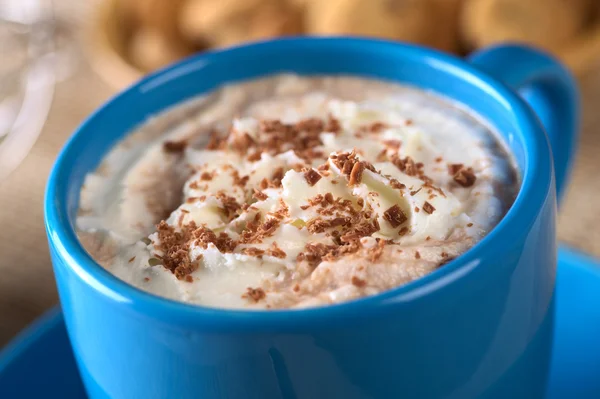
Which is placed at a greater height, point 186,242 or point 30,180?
point 186,242

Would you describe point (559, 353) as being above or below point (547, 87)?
below

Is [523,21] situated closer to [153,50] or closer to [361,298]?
[153,50]

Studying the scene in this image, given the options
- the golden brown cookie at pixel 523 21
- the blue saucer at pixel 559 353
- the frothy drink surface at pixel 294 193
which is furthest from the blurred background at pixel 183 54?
the frothy drink surface at pixel 294 193

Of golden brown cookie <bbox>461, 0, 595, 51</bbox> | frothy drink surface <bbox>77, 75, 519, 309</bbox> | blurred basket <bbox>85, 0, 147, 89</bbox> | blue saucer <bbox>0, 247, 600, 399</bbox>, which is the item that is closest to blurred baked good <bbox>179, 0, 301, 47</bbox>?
blurred basket <bbox>85, 0, 147, 89</bbox>

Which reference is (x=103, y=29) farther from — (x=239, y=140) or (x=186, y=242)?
(x=186, y=242)

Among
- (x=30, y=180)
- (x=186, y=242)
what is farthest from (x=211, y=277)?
(x=30, y=180)

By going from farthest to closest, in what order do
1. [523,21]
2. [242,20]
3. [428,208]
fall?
[242,20] → [523,21] → [428,208]

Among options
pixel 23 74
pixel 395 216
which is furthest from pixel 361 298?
pixel 23 74
